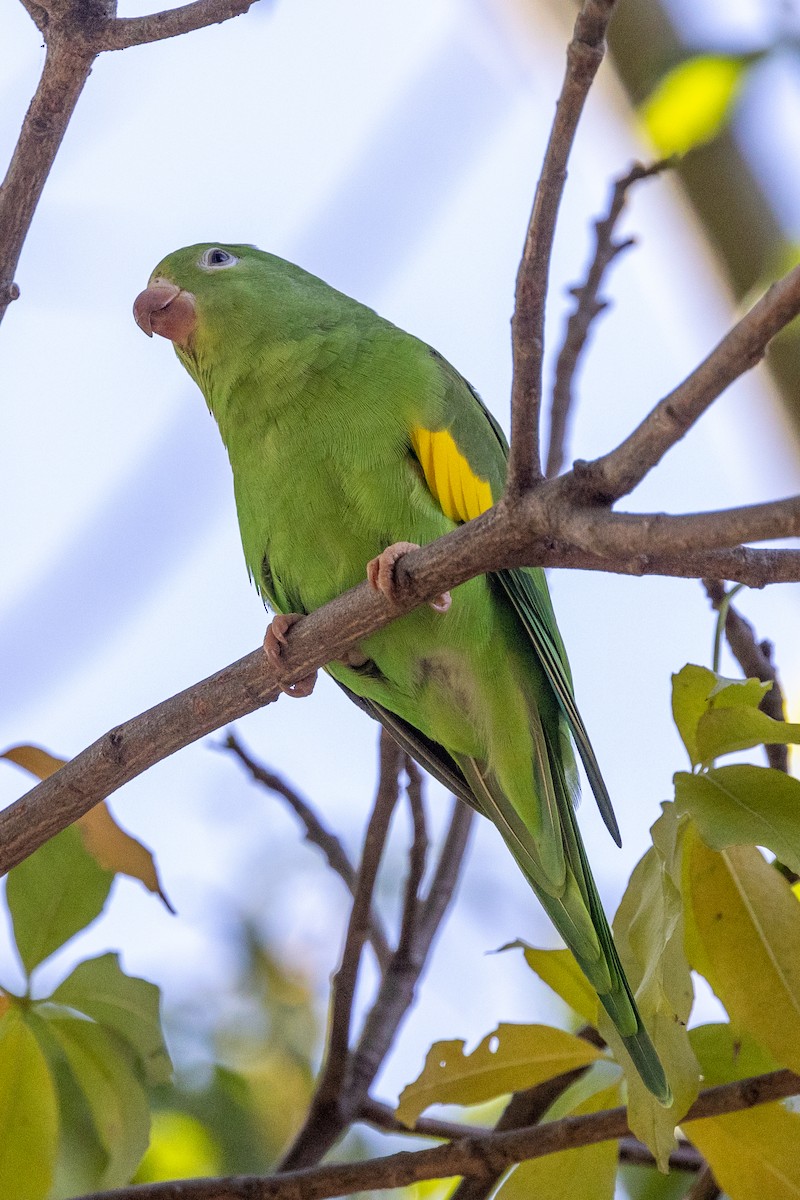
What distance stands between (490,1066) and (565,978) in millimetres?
159

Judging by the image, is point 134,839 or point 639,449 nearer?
point 639,449

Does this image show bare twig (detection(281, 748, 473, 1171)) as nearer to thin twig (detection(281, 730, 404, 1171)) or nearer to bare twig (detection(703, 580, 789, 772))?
thin twig (detection(281, 730, 404, 1171))

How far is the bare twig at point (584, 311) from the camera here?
85.7 inches

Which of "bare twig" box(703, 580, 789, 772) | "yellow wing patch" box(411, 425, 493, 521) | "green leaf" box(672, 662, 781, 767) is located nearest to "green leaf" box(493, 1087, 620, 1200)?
"green leaf" box(672, 662, 781, 767)

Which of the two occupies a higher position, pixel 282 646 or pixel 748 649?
pixel 282 646

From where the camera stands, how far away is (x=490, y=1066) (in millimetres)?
1574

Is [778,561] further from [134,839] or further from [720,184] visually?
[720,184]

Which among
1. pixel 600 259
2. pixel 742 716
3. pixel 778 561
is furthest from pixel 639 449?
pixel 600 259

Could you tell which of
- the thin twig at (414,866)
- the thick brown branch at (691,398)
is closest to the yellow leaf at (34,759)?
the thin twig at (414,866)

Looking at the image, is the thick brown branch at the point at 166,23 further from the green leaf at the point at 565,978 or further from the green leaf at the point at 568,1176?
the green leaf at the point at 568,1176

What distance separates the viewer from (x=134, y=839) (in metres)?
1.66

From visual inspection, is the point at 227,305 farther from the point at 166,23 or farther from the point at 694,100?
the point at 694,100

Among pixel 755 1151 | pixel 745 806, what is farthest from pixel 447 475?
pixel 755 1151

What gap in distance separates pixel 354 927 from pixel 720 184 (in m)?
1.81
